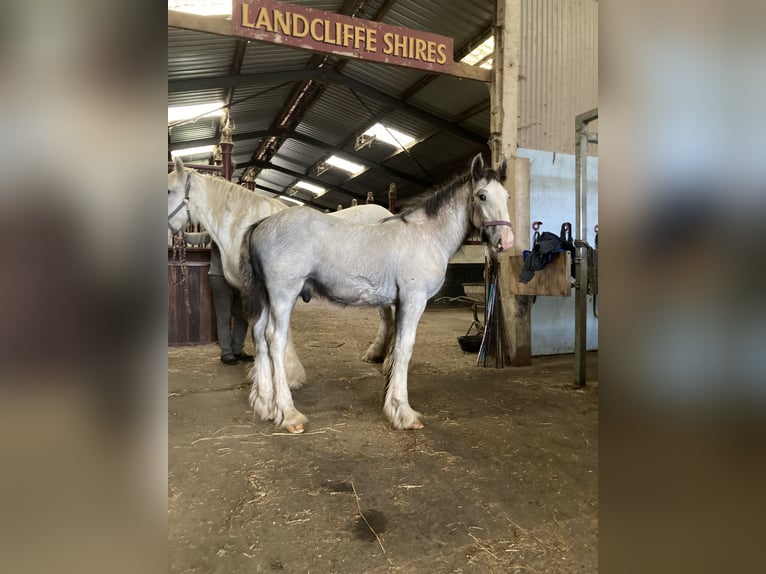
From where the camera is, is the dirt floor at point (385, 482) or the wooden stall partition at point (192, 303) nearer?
the dirt floor at point (385, 482)

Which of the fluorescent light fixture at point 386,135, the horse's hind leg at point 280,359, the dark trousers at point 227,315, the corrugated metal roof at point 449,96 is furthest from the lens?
the fluorescent light fixture at point 386,135

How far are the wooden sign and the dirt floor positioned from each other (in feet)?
9.57

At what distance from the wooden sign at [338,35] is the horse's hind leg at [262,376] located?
7.47 ft

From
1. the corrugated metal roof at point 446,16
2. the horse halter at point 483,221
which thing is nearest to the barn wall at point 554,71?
the corrugated metal roof at point 446,16

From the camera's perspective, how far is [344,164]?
1587 centimetres

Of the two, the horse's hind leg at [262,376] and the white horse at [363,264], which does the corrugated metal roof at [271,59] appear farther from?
the horse's hind leg at [262,376]

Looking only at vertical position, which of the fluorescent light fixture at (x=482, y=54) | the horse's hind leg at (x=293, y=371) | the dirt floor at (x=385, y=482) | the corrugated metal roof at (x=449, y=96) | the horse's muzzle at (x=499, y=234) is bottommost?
the dirt floor at (x=385, y=482)

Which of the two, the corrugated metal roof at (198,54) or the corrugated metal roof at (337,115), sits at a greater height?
the corrugated metal roof at (337,115)

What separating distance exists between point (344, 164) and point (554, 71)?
458 inches

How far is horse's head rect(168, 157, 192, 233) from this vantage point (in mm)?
3582

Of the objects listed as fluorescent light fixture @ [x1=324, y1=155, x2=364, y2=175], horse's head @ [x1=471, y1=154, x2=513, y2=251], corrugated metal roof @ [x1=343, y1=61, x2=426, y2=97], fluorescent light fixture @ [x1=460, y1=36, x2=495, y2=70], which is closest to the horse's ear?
horse's head @ [x1=471, y1=154, x2=513, y2=251]

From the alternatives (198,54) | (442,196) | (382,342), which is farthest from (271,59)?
(442,196)

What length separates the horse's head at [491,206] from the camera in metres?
2.93
